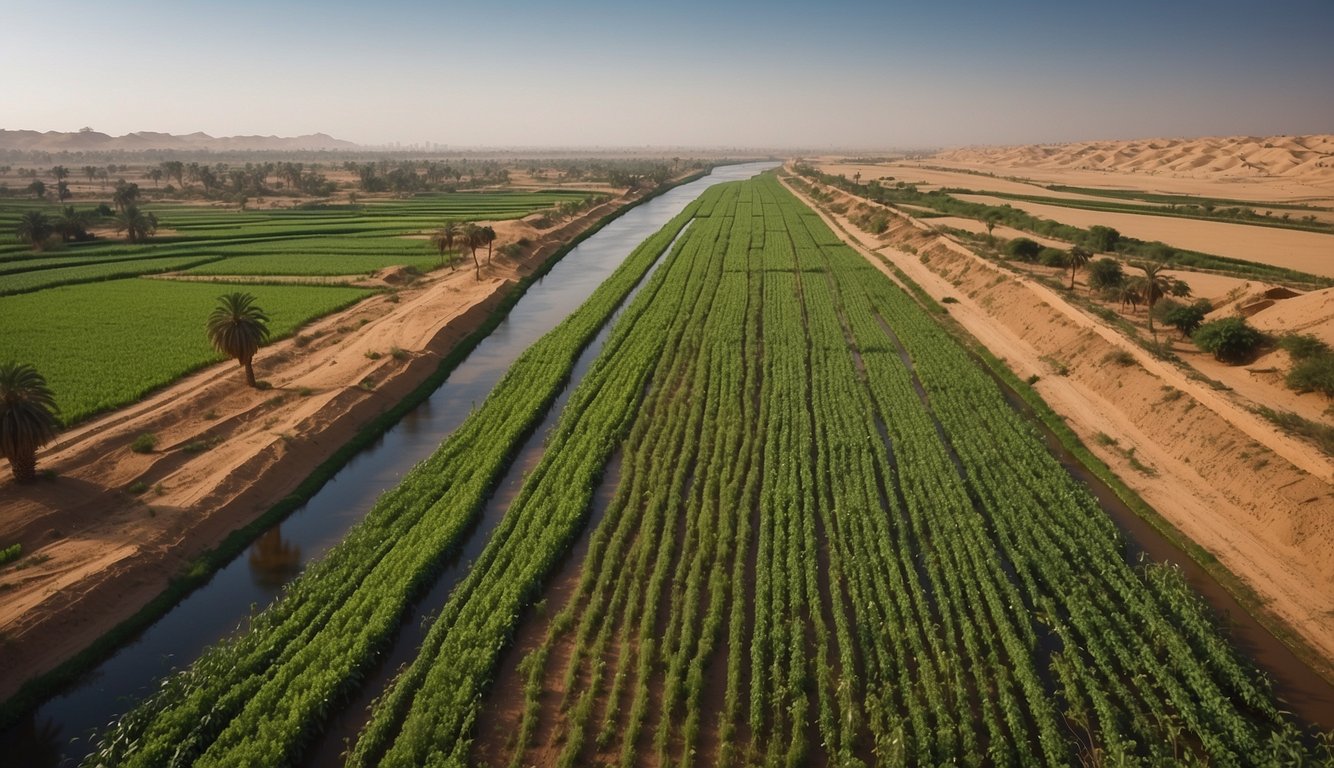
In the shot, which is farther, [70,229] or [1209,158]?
[1209,158]

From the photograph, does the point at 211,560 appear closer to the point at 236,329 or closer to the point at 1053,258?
the point at 236,329

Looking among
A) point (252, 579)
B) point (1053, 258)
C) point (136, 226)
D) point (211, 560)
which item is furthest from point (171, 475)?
point (136, 226)

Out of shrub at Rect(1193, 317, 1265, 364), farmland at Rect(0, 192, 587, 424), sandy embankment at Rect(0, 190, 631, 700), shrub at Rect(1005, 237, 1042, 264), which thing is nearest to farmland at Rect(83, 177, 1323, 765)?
sandy embankment at Rect(0, 190, 631, 700)

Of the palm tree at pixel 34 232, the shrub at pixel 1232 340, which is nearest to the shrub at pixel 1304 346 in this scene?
the shrub at pixel 1232 340

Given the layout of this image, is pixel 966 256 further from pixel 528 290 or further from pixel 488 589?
pixel 488 589

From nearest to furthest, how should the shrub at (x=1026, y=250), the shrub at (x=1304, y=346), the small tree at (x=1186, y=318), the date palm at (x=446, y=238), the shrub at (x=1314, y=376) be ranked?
the shrub at (x=1314, y=376) < the shrub at (x=1304, y=346) < the small tree at (x=1186, y=318) < the date palm at (x=446, y=238) < the shrub at (x=1026, y=250)

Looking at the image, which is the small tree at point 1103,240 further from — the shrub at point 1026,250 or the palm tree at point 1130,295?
the palm tree at point 1130,295

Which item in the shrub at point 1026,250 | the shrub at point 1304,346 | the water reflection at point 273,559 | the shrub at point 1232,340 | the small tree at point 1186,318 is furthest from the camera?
the shrub at point 1026,250
